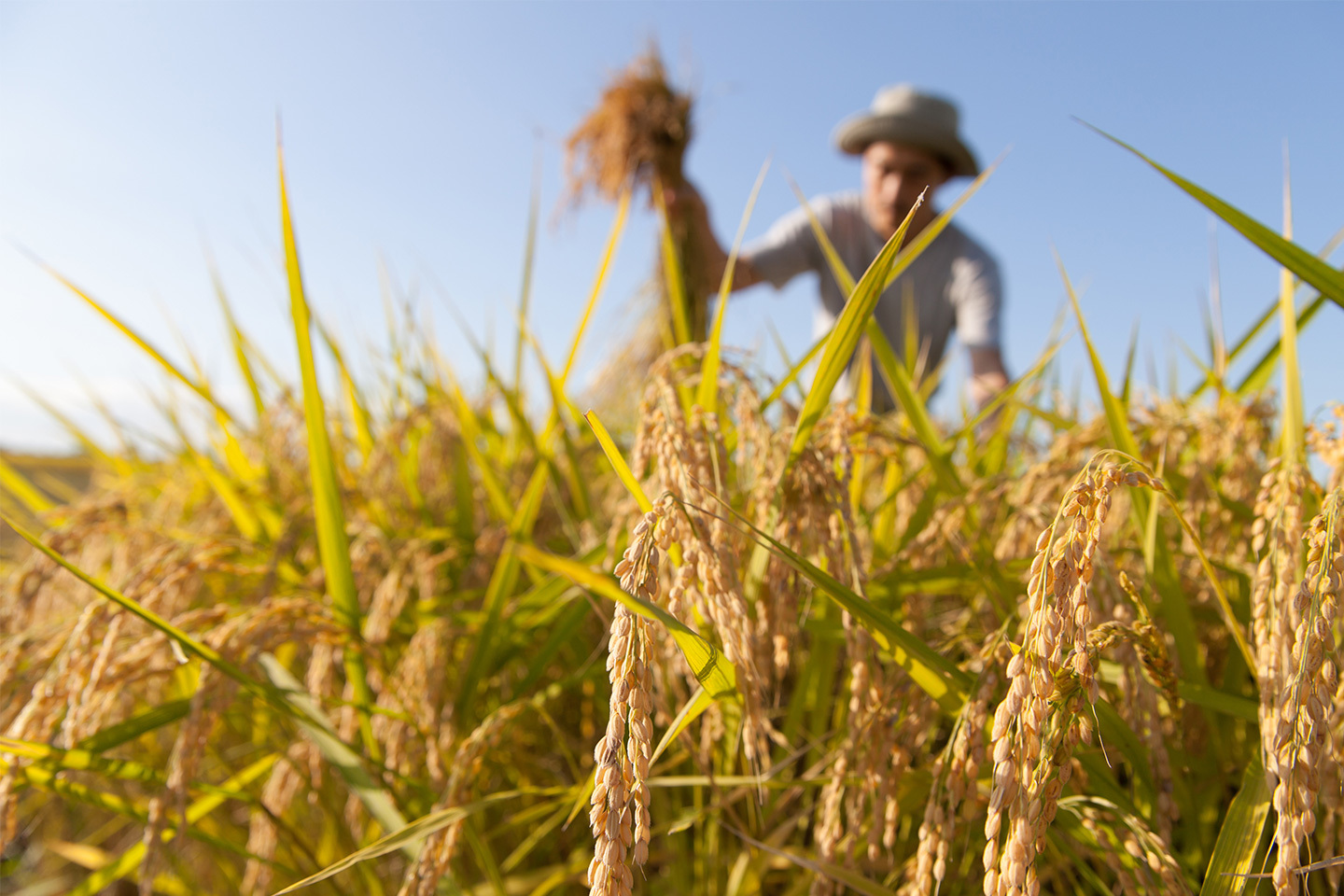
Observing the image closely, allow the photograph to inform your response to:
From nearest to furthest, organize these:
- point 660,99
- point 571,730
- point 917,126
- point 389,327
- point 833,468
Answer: point 833,468 < point 571,730 < point 389,327 < point 660,99 < point 917,126

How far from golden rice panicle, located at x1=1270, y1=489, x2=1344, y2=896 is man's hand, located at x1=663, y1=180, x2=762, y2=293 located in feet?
8.65

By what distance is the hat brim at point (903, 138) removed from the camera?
4535mm

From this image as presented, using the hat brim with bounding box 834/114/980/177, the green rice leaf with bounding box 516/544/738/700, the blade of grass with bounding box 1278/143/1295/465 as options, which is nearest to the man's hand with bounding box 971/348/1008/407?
the hat brim with bounding box 834/114/980/177

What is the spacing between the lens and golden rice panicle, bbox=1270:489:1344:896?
0.48 metres

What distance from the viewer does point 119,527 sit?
1223 millimetres

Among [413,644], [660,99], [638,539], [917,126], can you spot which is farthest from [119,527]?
[917,126]

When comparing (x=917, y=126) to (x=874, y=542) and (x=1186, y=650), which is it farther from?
(x=1186, y=650)

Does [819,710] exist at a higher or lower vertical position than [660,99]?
lower

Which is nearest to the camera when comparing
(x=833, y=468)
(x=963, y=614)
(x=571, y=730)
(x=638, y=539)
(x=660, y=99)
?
(x=638, y=539)

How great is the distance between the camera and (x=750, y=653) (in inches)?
25.0

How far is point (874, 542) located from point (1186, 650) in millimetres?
533

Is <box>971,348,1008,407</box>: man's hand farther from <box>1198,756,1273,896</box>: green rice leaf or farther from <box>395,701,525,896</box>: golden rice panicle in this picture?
<box>395,701,525,896</box>: golden rice panicle

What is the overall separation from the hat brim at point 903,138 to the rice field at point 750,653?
137 inches

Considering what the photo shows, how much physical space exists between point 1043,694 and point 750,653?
0.25 metres
